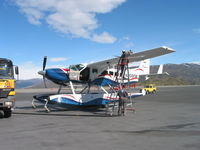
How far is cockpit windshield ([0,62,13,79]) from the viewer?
10216 millimetres

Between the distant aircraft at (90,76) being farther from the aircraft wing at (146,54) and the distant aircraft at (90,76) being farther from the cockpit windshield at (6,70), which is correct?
the cockpit windshield at (6,70)

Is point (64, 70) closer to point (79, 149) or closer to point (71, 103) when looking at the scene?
point (71, 103)

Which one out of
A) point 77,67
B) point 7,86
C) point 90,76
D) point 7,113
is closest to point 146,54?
point 90,76

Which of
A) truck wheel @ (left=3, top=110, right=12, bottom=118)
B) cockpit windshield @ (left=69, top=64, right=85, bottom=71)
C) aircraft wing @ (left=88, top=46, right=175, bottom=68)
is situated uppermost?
aircraft wing @ (left=88, top=46, right=175, bottom=68)

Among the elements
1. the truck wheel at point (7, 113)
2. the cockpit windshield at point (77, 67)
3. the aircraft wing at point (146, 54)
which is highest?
the aircraft wing at point (146, 54)

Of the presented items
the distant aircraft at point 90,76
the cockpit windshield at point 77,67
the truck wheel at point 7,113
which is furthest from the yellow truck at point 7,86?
the cockpit windshield at point 77,67

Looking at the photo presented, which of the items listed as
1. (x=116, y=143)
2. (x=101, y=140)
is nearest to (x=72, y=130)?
(x=101, y=140)

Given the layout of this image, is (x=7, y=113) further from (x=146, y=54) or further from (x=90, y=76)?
(x=146, y=54)

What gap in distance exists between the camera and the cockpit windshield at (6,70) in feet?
33.5

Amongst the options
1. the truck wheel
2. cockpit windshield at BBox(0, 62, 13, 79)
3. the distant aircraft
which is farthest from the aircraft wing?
the truck wheel

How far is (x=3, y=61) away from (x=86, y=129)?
6080 mm

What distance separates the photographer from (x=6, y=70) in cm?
1047

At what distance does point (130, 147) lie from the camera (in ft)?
16.9

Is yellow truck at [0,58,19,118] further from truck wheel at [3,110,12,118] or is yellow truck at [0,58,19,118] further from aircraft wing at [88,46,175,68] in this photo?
aircraft wing at [88,46,175,68]
